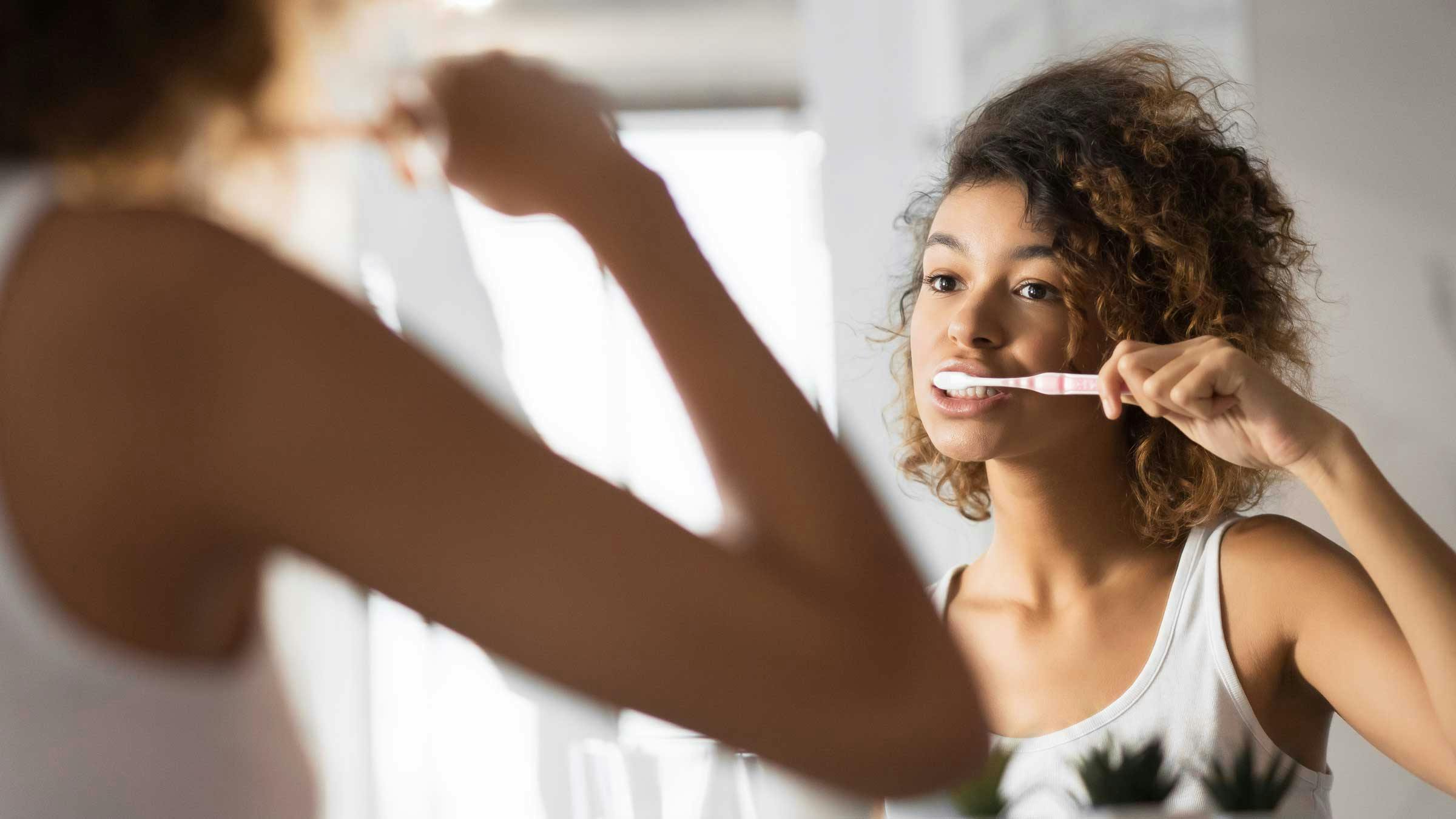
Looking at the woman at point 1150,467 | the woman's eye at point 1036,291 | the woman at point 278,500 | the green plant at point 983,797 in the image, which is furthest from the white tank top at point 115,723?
the woman's eye at point 1036,291

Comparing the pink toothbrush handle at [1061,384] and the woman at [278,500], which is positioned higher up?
the woman at [278,500]

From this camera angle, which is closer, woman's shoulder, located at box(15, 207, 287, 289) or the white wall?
woman's shoulder, located at box(15, 207, 287, 289)

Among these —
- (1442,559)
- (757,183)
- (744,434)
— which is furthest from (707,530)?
(757,183)

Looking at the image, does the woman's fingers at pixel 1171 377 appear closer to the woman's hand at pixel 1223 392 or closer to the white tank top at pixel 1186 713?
the woman's hand at pixel 1223 392

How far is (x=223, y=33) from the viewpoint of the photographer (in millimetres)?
180

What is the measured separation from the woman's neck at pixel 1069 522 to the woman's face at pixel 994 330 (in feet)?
0.07

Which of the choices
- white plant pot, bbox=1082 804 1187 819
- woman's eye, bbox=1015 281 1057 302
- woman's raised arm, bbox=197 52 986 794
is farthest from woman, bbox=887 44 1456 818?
woman's raised arm, bbox=197 52 986 794

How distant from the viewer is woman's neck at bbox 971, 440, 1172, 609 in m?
0.67

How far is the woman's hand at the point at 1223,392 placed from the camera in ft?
1.69

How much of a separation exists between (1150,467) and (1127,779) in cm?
31

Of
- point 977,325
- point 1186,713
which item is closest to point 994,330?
point 977,325

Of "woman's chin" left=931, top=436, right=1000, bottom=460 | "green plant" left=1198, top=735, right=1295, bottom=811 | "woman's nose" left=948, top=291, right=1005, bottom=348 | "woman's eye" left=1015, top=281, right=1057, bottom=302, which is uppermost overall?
"woman's eye" left=1015, top=281, right=1057, bottom=302

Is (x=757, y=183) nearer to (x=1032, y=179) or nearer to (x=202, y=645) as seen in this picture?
(x=1032, y=179)

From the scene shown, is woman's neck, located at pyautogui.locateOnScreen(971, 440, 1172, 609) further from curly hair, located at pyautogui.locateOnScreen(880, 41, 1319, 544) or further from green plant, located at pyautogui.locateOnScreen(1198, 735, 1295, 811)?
green plant, located at pyautogui.locateOnScreen(1198, 735, 1295, 811)
